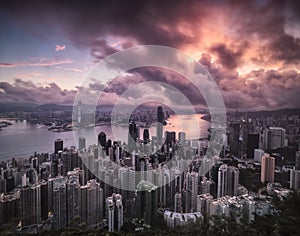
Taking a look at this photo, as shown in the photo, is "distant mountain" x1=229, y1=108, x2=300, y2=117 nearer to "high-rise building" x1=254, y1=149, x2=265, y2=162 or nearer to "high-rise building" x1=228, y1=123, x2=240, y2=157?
"high-rise building" x1=228, y1=123, x2=240, y2=157

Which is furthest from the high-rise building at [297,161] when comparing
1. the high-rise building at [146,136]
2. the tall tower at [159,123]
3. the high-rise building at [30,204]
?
the high-rise building at [30,204]

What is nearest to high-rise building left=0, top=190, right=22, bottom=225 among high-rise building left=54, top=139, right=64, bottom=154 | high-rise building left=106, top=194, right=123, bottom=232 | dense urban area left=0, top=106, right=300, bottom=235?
dense urban area left=0, top=106, right=300, bottom=235

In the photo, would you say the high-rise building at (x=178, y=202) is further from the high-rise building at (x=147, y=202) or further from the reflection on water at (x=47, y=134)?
the reflection on water at (x=47, y=134)

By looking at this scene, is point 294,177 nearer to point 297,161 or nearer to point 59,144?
point 297,161

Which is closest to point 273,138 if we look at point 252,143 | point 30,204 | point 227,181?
point 252,143

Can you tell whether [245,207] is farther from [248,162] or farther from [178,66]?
[178,66]

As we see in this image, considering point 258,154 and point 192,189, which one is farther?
point 258,154

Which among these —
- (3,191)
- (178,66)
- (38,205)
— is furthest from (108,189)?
(178,66)
